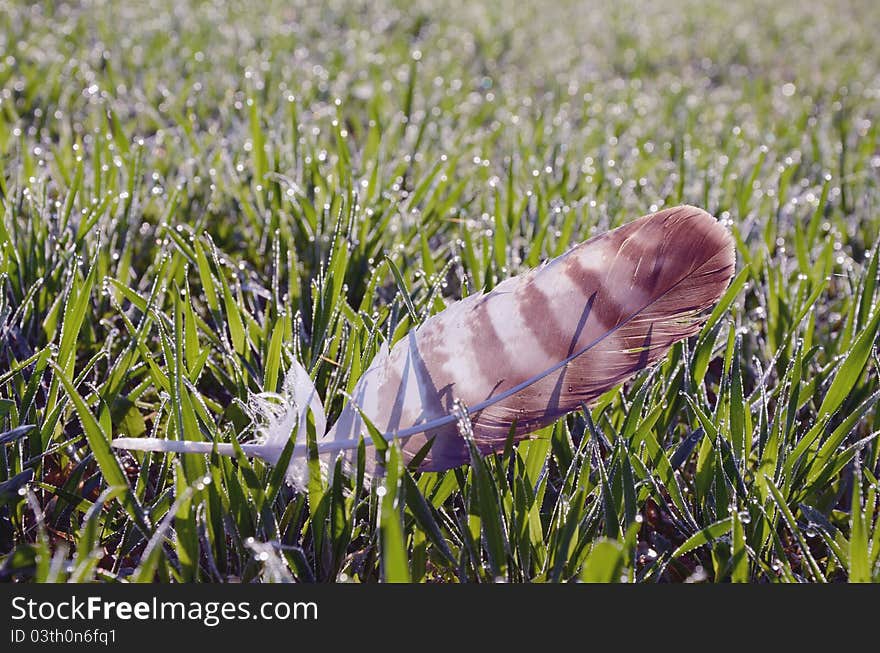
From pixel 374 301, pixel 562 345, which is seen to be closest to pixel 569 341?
pixel 562 345

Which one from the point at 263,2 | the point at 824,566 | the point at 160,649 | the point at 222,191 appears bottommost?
the point at 824,566

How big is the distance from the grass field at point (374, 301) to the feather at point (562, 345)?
0.05m

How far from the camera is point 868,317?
1.25 meters

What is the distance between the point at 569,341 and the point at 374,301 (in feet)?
1.81

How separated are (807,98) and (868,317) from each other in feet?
6.06

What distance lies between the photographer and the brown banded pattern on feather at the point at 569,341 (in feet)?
2.97

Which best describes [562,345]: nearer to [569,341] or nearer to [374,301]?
[569,341]

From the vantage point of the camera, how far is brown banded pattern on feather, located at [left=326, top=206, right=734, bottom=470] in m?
0.91

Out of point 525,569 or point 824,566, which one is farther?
point 824,566

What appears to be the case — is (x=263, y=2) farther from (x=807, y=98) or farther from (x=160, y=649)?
(x=160, y=649)

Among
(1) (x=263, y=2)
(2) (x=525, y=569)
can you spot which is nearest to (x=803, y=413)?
(2) (x=525, y=569)

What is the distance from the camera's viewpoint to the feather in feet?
2.97

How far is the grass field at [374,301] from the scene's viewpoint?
0.86 meters

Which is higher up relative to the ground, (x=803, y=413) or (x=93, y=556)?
(x=93, y=556)
